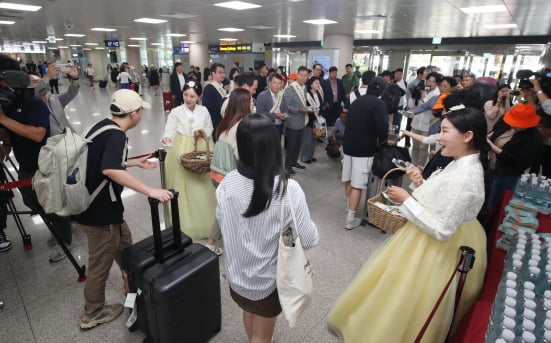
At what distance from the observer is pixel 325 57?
10.4 meters

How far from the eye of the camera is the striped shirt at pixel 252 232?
4.25 ft

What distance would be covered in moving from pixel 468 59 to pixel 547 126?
17301mm

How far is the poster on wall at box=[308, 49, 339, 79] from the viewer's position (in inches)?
404

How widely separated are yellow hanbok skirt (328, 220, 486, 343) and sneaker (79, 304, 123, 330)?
164cm

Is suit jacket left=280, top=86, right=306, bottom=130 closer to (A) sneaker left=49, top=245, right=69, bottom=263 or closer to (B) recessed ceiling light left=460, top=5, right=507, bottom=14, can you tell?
(A) sneaker left=49, top=245, right=69, bottom=263

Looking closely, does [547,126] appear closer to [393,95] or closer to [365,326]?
[393,95]

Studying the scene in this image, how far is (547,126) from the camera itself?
3410mm

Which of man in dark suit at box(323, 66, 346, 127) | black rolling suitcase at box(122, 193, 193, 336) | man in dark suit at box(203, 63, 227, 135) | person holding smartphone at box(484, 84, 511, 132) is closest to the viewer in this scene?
black rolling suitcase at box(122, 193, 193, 336)

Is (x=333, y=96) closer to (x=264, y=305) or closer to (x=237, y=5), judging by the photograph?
(x=237, y=5)

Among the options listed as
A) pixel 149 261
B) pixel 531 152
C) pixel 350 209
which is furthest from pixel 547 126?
pixel 149 261

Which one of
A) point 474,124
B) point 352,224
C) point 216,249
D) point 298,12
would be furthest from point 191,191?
point 298,12

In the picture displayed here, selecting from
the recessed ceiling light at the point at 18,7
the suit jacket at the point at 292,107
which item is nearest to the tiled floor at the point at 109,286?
the suit jacket at the point at 292,107

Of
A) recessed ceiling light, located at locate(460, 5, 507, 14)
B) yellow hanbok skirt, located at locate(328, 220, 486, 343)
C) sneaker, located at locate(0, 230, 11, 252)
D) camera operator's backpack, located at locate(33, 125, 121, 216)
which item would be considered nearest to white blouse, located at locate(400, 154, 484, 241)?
yellow hanbok skirt, located at locate(328, 220, 486, 343)

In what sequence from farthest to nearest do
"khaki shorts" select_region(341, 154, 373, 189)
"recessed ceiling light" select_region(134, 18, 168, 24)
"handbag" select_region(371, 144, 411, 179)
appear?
"recessed ceiling light" select_region(134, 18, 168, 24) < "khaki shorts" select_region(341, 154, 373, 189) < "handbag" select_region(371, 144, 411, 179)
